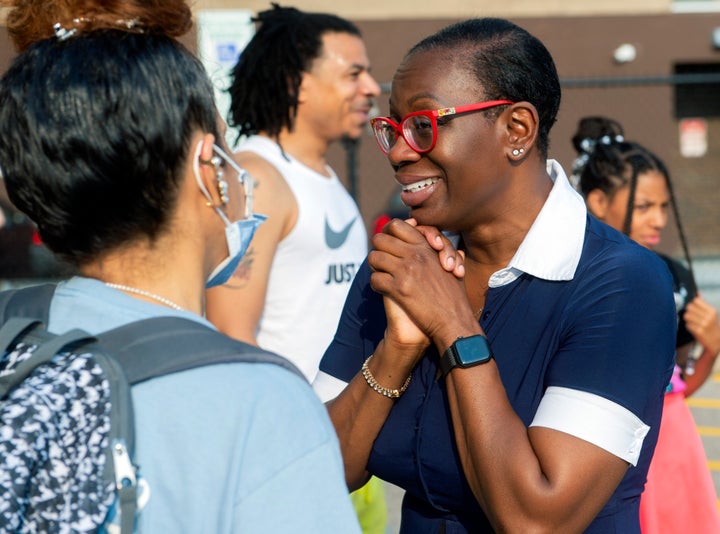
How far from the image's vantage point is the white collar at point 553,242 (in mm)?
2104

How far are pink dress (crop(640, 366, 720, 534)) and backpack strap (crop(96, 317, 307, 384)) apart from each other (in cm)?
241

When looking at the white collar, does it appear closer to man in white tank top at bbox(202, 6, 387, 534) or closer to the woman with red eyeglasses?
the woman with red eyeglasses

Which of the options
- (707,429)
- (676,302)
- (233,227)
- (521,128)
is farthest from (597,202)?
(707,429)

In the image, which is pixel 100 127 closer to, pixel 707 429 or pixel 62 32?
pixel 62 32

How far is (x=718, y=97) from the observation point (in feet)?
55.8

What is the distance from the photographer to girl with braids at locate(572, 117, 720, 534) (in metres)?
3.45

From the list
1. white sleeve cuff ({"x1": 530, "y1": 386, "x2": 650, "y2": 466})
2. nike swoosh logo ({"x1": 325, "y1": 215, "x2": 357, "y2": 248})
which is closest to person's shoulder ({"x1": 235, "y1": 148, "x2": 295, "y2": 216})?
nike swoosh logo ({"x1": 325, "y1": 215, "x2": 357, "y2": 248})

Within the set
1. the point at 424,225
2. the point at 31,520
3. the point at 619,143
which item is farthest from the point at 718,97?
the point at 31,520

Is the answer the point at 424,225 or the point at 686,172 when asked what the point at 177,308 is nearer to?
the point at 424,225

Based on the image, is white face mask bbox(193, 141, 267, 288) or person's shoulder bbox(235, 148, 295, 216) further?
person's shoulder bbox(235, 148, 295, 216)

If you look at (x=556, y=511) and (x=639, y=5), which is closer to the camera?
(x=556, y=511)

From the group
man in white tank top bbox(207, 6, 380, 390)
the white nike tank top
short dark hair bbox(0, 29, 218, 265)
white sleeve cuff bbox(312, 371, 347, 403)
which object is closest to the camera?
short dark hair bbox(0, 29, 218, 265)

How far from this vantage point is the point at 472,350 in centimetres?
197

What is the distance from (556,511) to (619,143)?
2.55 meters
